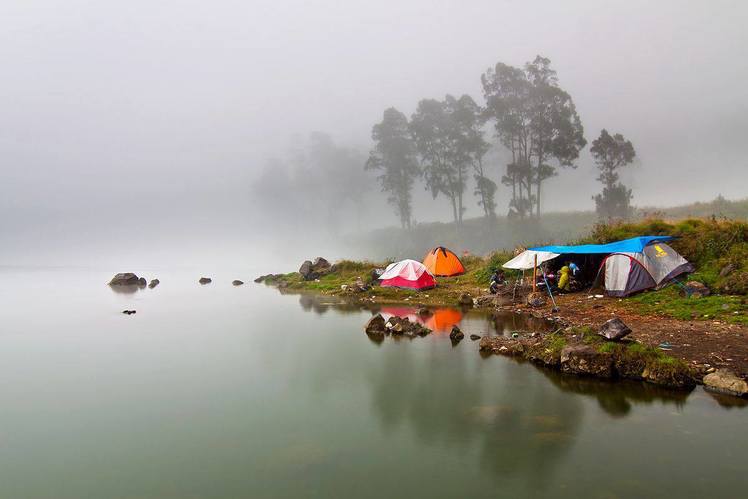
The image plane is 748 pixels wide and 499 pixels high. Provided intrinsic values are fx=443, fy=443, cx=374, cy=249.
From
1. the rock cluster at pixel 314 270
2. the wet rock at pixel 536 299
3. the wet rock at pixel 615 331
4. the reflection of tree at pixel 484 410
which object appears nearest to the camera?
the reflection of tree at pixel 484 410

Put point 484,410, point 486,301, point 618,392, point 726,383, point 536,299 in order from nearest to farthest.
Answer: point 484,410
point 726,383
point 618,392
point 536,299
point 486,301

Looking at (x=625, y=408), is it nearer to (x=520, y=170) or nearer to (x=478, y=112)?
(x=520, y=170)

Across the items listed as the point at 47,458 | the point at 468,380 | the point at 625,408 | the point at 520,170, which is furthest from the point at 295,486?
the point at 520,170

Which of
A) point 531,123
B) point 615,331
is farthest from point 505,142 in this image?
point 615,331

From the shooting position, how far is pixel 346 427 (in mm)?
7406

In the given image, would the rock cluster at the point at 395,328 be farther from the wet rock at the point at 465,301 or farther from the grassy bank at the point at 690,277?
the grassy bank at the point at 690,277

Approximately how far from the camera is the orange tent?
25906mm

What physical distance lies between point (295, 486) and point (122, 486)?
2297mm

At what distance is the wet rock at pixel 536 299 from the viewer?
17.2 meters

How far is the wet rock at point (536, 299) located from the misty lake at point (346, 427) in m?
5.42

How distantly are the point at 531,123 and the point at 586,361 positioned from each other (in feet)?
112

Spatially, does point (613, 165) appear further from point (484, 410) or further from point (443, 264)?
point (484, 410)

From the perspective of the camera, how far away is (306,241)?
3489 inches

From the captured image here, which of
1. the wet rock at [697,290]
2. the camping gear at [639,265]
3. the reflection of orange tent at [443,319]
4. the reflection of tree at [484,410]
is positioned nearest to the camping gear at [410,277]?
the reflection of orange tent at [443,319]
